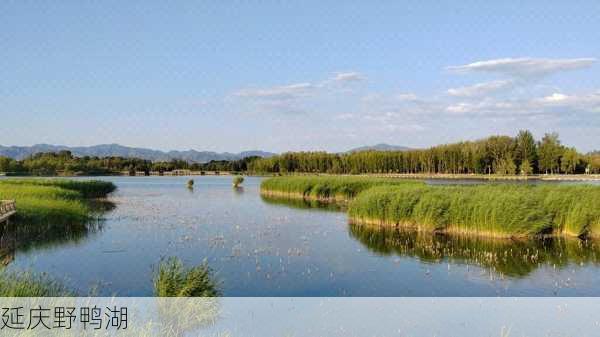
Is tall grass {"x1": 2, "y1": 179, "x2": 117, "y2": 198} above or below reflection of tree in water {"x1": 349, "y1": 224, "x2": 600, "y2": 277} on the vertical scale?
above

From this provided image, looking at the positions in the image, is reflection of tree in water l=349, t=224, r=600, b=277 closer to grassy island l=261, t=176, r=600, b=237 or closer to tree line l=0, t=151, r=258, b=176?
grassy island l=261, t=176, r=600, b=237

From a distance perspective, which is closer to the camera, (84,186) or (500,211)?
(500,211)

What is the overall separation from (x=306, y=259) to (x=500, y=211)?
722 centimetres

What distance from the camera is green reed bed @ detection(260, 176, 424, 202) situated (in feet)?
116

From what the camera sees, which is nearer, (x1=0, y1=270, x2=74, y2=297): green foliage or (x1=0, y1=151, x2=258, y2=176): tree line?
(x1=0, y1=270, x2=74, y2=297): green foliage

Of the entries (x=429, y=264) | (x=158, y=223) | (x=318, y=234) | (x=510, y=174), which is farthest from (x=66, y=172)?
(x=429, y=264)

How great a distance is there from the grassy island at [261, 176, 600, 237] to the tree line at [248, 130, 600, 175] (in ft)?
204

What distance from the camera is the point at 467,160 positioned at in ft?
280

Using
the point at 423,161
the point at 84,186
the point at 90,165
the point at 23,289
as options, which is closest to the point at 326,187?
the point at 84,186

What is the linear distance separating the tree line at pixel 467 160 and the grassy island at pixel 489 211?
6231 cm

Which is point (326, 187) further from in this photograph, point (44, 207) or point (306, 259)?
point (306, 259)

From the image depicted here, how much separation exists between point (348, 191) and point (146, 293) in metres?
25.0

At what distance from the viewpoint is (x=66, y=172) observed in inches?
3863

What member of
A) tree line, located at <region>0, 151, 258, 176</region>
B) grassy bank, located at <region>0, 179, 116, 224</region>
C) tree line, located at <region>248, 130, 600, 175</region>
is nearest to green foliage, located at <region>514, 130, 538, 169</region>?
tree line, located at <region>248, 130, 600, 175</region>
